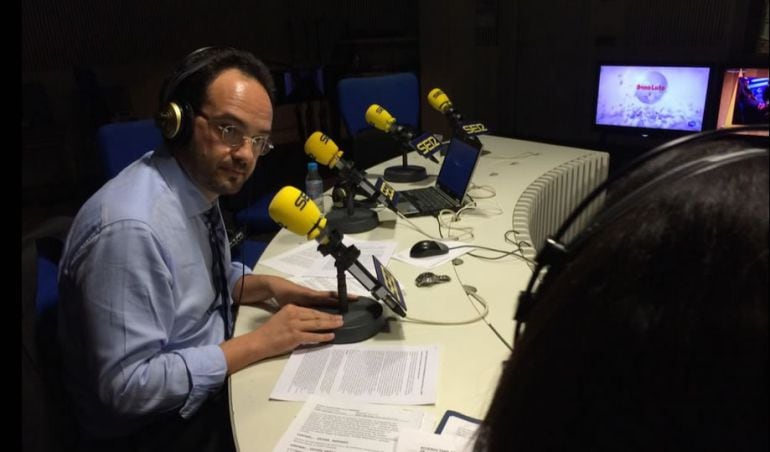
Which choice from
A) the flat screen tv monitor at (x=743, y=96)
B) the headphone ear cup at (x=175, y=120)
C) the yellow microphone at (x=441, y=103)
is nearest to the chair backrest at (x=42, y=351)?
the headphone ear cup at (x=175, y=120)

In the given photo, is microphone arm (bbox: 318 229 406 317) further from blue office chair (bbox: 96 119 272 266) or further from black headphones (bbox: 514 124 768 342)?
blue office chair (bbox: 96 119 272 266)

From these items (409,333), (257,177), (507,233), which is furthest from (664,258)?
(257,177)

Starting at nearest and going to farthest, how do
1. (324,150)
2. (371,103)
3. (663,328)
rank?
(663,328) < (324,150) < (371,103)

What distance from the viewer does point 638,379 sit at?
1.16 feet

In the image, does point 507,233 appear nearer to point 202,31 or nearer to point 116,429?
point 116,429

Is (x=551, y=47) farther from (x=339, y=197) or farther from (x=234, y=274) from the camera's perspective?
(x=234, y=274)

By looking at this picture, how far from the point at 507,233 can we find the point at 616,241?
4.41 feet

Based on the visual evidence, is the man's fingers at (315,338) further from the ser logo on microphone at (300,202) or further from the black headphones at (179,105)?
the black headphones at (179,105)

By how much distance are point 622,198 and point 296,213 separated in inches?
29.4

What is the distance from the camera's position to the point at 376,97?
3.03 metres

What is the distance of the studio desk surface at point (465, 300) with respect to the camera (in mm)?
948

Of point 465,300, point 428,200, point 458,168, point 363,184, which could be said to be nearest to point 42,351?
point 465,300

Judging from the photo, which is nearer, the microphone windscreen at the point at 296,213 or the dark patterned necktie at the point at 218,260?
the microphone windscreen at the point at 296,213

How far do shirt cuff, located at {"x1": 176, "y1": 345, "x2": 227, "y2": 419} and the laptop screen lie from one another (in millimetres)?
1131
